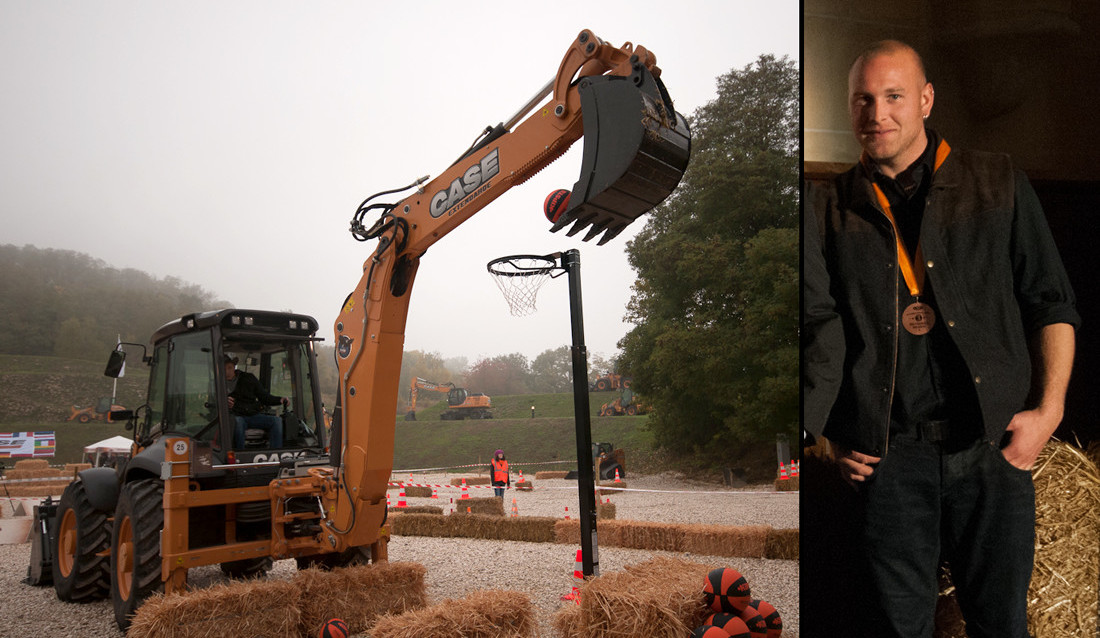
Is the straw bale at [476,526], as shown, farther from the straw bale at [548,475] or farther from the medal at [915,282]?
the straw bale at [548,475]

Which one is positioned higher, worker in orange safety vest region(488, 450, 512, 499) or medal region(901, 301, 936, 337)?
medal region(901, 301, 936, 337)

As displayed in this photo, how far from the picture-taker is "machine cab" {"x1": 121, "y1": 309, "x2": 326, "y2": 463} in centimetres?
554

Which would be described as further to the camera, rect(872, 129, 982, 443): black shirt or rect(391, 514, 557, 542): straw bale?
rect(391, 514, 557, 542): straw bale

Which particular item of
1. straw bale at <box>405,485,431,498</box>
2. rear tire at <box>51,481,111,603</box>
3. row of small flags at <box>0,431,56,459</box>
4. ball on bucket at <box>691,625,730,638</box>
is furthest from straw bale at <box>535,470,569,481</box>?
ball on bucket at <box>691,625,730,638</box>

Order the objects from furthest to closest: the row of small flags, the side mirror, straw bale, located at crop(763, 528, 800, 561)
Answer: the row of small flags, straw bale, located at crop(763, 528, 800, 561), the side mirror

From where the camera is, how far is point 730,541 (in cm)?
802

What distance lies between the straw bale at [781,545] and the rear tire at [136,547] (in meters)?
6.26

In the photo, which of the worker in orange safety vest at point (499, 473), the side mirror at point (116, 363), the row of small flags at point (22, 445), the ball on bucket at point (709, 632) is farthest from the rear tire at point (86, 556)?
the row of small flags at point (22, 445)

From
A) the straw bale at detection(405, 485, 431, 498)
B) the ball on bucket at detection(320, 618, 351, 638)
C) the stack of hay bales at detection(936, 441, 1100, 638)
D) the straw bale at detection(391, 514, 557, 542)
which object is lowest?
the straw bale at detection(405, 485, 431, 498)

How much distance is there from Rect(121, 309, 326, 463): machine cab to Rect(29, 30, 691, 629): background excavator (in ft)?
0.04

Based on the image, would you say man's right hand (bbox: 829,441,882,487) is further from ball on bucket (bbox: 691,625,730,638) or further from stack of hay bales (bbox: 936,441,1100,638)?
ball on bucket (bbox: 691,625,730,638)

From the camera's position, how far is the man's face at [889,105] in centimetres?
312

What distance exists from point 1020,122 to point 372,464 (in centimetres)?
445

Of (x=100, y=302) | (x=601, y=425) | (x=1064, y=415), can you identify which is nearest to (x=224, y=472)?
(x=1064, y=415)
